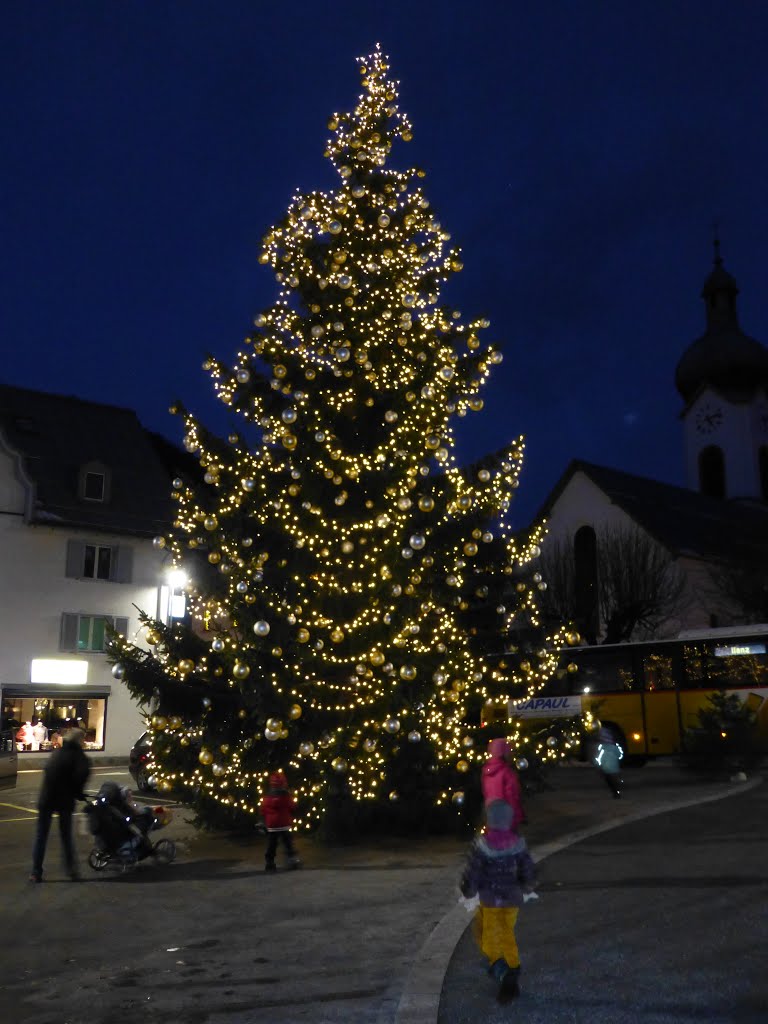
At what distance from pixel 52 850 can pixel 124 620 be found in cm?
2437

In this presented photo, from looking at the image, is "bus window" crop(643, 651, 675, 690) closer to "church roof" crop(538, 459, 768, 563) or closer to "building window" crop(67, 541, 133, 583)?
"church roof" crop(538, 459, 768, 563)

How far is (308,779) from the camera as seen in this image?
44.2ft

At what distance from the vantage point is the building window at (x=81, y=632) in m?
36.2

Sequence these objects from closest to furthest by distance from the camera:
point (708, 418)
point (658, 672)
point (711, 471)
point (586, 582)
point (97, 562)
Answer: point (658, 672) → point (97, 562) → point (586, 582) → point (708, 418) → point (711, 471)

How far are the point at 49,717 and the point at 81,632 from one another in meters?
3.05

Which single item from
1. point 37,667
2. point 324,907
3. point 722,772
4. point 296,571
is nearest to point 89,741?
point 37,667

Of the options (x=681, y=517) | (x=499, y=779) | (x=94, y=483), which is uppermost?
(x=681, y=517)

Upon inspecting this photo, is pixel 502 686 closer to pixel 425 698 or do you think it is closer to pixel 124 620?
pixel 425 698

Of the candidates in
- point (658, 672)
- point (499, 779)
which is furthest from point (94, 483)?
point (499, 779)

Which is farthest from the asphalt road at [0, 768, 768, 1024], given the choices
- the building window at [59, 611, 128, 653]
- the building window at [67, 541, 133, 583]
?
the building window at [67, 541, 133, 583]

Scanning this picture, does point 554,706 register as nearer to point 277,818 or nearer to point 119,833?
point 277,818

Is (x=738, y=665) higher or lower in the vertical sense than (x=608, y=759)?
higher

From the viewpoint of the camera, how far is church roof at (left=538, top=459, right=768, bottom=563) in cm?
4684

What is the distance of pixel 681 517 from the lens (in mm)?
51406
